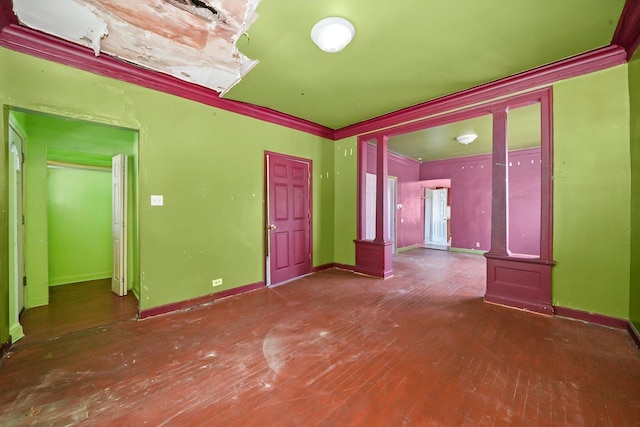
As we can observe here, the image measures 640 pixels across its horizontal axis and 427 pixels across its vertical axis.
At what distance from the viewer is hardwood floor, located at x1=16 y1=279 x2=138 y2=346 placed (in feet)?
8.75

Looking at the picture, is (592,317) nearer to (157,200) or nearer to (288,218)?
(288,218)

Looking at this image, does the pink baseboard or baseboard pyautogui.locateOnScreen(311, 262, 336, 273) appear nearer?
the pink baseboard

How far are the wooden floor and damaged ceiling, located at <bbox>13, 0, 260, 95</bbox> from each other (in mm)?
2767

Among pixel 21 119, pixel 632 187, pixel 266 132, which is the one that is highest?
pixel 266 132

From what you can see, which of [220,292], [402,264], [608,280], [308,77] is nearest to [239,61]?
[308,77]

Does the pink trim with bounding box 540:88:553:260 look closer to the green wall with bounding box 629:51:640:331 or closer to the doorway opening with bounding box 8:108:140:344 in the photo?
the green wall with bounding box 629:51:640:331

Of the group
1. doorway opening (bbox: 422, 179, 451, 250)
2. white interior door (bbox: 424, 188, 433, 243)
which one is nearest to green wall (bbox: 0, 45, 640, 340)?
doorway opening (bbox: 422, 179, 451, 250)

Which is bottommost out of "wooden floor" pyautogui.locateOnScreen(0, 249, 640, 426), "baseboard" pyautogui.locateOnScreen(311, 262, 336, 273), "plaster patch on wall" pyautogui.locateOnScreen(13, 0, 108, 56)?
"wooden floor" pyautogui.locateOnScreen(0, 249, 640, 426)

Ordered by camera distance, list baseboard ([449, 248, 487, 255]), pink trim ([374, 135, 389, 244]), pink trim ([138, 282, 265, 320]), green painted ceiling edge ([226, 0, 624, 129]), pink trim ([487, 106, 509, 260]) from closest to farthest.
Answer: green painted ceiling edge ([226, 0, 624, 129]), pink trim ([138, 282, 265, 320]), pink trim ([487, 106, 509, 260]), pink trim ([374, 135, 389, 244]), baseboard ([449, 248, 487, 255])

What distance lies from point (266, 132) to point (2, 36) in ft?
8.85

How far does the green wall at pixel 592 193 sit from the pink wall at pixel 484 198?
4.00 meters

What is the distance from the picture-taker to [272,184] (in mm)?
4230

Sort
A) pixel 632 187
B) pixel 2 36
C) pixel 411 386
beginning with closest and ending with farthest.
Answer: pixel 411 386 → pixel 2 36 → pixel 632 187

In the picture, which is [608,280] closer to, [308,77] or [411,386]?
[411,386]
